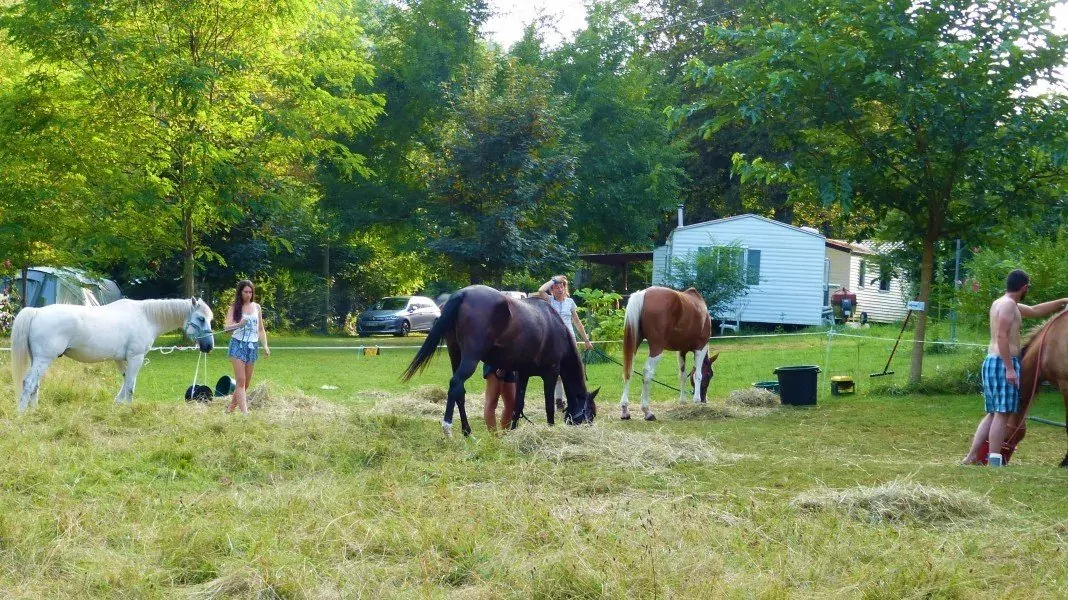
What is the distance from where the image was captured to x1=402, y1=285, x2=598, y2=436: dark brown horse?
9.30m

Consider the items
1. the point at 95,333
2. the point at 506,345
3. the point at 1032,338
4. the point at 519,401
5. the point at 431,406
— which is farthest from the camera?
the point at 431,406

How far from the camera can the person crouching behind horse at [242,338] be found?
11.0m

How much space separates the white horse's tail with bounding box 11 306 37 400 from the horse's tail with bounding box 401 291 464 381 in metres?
4.21

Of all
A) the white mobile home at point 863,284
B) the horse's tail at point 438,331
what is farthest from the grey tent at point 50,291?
the white mobile home at point 863,284

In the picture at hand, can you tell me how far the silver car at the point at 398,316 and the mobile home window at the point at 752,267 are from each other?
9.57 metres

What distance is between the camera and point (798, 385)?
13.5 meters

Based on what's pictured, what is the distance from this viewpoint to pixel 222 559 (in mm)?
5078

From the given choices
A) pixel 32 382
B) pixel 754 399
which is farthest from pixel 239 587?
pixel 754 399

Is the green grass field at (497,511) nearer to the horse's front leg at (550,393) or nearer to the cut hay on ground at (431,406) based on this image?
the horse's front leg at (550,393)

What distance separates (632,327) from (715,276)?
46.9ft

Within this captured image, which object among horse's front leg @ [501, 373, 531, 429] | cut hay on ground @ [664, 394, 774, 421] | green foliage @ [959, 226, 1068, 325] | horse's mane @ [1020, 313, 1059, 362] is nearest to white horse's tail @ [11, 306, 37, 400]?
horse's front leg @ [501, 373, 531, 429]

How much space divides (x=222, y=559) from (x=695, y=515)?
8.35 ft

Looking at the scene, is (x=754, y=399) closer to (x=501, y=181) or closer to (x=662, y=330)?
(x=662, y=330)

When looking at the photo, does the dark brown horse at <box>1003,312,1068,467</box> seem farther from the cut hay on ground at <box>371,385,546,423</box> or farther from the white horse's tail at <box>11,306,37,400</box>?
the white horse's tail at <box>11,306,37,400</box>
